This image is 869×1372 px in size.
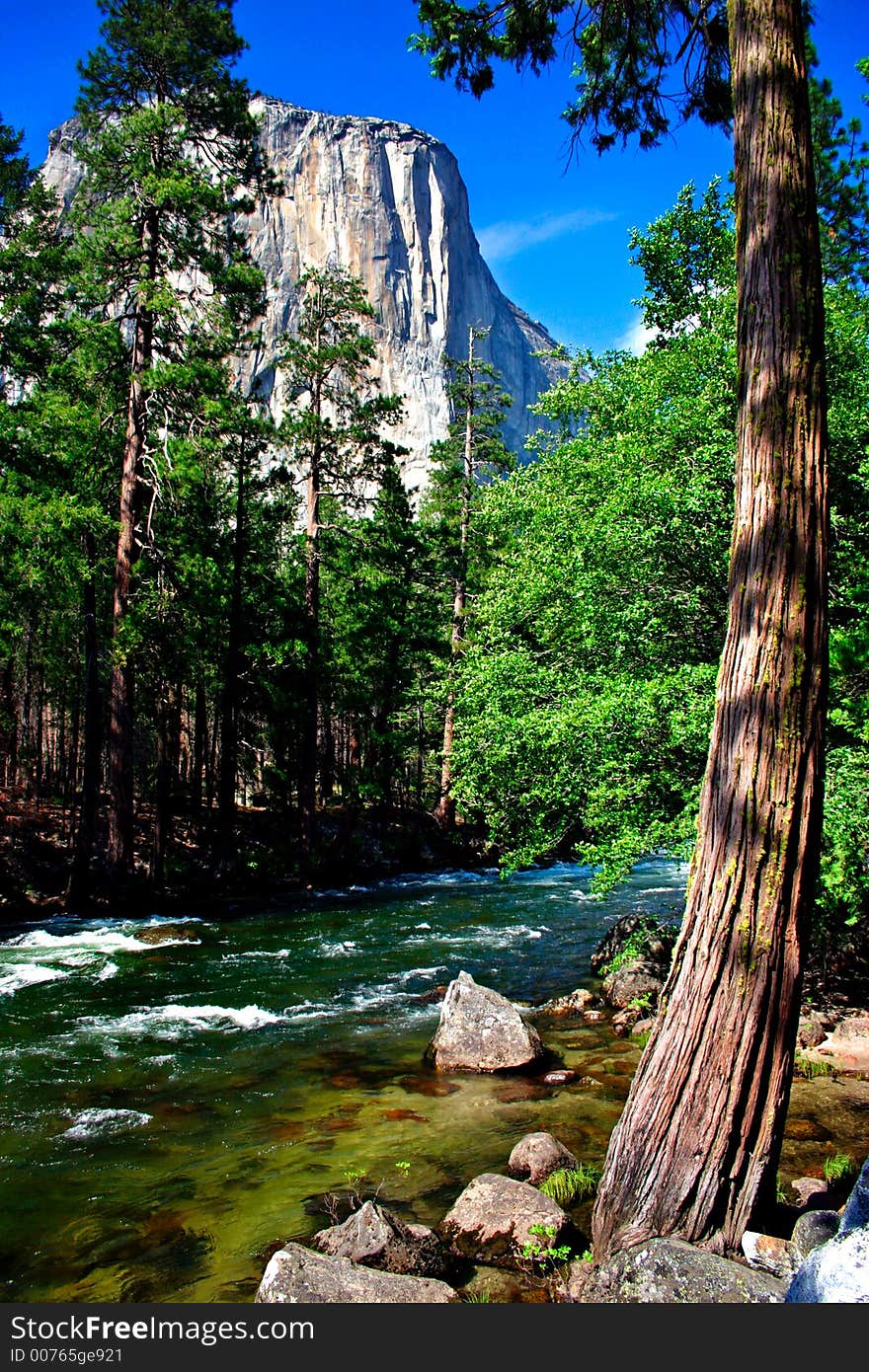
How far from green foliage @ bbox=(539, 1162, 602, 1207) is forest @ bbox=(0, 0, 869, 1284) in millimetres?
1360

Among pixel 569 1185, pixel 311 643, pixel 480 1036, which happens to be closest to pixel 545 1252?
pixel 569 1185

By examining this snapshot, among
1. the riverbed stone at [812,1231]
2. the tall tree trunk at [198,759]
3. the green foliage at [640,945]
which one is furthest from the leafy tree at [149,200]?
the riverbed stone at [812,1231]

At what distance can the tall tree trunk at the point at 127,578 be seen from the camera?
17219mm

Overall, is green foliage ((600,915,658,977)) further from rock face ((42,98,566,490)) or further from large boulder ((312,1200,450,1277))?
rock face ((42,98,566,490))

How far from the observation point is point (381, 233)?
12050 cm

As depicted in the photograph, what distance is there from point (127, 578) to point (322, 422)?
30.7ft

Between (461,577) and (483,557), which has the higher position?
(483,557)

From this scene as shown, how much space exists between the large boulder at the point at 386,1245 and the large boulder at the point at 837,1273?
2136mm

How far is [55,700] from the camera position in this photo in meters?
29.2

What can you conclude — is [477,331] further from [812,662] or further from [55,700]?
[812,662]

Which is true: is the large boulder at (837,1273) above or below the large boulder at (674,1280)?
above

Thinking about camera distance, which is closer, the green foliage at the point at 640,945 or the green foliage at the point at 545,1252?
the green foliage at the point at 545,1252

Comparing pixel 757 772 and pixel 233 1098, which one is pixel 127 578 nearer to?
pixel 233 1098

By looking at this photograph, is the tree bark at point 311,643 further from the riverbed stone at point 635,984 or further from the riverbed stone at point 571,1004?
the riverbed stone at point 635,984
